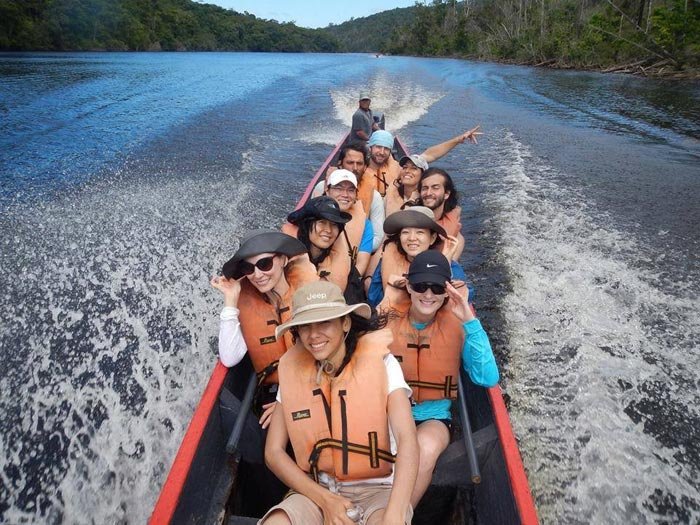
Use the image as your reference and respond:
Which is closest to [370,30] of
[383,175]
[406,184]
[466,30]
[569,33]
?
[466,30]

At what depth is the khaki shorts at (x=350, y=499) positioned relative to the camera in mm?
1782

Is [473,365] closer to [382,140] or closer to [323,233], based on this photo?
[323,233]

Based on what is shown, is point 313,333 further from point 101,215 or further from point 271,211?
point 101,215

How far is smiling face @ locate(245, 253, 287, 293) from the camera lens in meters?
2.47

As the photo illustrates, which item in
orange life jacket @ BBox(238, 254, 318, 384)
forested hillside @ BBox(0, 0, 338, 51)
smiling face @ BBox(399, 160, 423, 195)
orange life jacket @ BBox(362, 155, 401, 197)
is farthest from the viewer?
forested hillside @ BBox(0, 0, 338, 51)

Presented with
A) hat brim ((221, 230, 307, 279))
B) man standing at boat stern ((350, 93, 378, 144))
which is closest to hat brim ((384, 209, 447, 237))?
hat brim ((221, 230, 307, 279))

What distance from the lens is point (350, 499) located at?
1.94 metres

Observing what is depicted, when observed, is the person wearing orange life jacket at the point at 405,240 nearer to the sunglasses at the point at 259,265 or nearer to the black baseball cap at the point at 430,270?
the black baseball cap at the point at 430,270

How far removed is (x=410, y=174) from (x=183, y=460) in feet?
11.6

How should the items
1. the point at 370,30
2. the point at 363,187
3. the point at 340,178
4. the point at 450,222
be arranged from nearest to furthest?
the point at 340,178 → the point at 450,222 → the point at 363,187 → the point at 370,30

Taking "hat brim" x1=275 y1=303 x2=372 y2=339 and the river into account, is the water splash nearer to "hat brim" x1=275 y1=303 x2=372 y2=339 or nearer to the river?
the river

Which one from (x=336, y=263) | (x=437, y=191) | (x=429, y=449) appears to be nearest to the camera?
(x=429, y=449)

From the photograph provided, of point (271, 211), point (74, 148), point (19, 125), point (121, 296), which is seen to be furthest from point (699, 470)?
point (19, 125)

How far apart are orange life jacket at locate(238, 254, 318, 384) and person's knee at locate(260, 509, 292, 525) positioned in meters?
0.93
